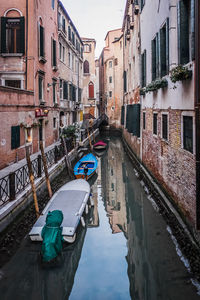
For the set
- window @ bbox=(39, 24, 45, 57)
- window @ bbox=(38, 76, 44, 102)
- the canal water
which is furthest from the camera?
window @ bbox=(38, 76, 44, 102)

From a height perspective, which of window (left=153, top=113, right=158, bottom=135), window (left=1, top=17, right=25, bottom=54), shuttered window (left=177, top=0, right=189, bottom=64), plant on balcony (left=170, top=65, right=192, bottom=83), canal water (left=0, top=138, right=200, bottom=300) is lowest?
canal water (left=0, top=138, right=200, bottom=300)

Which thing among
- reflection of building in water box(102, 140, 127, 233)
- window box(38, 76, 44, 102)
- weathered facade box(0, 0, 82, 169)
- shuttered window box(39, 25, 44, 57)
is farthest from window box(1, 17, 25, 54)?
reflection of building in water box(102, 140, 127, 233)

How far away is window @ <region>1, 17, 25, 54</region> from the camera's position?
1138cm

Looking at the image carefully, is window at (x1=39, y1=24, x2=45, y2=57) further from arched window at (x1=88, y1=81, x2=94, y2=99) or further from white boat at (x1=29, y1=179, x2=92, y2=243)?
arched window at (x1=88, y1=81, x2=94, y2=99)

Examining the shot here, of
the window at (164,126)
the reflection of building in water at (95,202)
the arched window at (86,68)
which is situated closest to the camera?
the reflection of building in water at (95,202)

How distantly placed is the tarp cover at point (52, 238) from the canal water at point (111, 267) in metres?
0.26

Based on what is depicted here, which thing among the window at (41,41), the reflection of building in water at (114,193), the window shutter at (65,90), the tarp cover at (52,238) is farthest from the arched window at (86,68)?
the tarp cover at (52,238)

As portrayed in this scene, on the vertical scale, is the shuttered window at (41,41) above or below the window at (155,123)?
above

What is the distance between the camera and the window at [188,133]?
17.5 feet

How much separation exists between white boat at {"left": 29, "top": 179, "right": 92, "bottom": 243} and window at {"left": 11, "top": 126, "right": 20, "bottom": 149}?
3094mm

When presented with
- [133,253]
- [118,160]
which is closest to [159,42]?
[133,253]

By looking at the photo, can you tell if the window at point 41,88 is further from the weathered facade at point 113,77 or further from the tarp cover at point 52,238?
the weathered facade at point 113,77

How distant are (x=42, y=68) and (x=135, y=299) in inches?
458

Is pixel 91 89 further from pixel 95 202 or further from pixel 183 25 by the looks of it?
pixel 183 25
